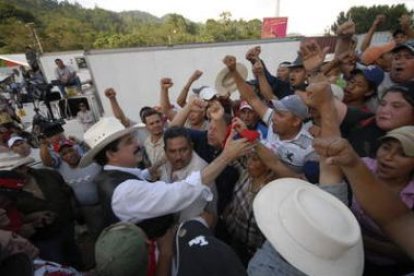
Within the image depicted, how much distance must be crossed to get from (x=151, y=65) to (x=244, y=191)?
6075 millimetres

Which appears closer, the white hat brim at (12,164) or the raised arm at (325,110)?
the raised arm at (325,110)

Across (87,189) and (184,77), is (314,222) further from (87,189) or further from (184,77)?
(184,77)

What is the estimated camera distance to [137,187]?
5.63 ft

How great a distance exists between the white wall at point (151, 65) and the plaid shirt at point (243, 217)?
18.9ft

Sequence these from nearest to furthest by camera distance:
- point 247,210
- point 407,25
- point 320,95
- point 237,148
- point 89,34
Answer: point 320,95
point 237,148
point 247,210
point 407,25
point 89,34

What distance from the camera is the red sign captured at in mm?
17802

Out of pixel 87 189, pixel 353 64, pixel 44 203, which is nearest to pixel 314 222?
pixel 44 203

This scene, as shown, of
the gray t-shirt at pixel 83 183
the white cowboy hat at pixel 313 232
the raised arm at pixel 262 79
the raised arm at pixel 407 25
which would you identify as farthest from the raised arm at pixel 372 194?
the raised arm at pixel 407 25

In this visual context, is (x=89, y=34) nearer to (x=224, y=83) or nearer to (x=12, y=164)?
(x=224, y=83)

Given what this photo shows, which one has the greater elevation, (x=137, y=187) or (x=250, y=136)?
(x=250, y=136)

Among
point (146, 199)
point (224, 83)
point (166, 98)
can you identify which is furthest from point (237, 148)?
point (224, 83)

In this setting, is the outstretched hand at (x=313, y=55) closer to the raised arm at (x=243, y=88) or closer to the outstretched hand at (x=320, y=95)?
the raised arm at (x=243, y=88)

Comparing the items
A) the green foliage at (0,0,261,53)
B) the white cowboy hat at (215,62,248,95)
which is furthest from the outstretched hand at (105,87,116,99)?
the green foliage at (0,0,261,53)

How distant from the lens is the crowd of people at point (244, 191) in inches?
44.3
